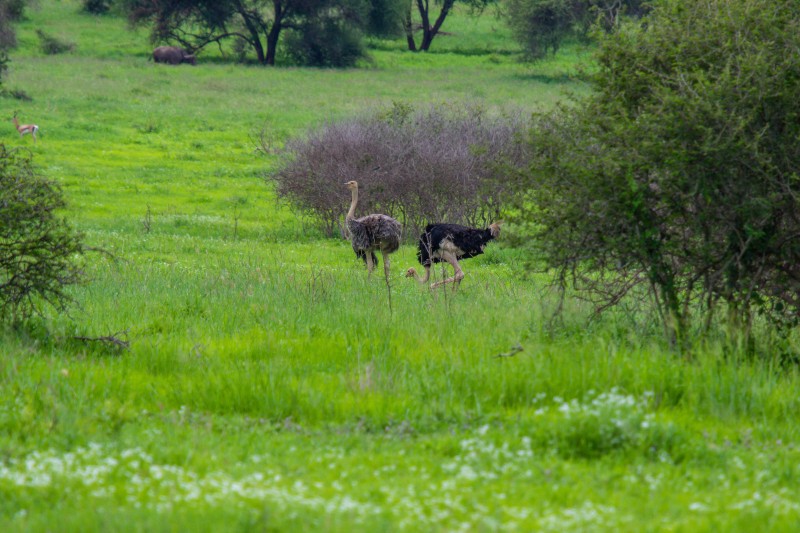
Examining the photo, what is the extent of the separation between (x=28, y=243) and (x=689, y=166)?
222 inches

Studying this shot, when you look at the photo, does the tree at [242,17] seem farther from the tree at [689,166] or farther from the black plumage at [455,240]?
the tree at [689,166]

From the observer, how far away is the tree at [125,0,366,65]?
182 ft

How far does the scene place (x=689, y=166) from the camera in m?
7.59

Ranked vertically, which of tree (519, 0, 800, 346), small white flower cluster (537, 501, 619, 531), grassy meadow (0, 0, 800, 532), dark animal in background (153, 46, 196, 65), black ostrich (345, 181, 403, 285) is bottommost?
black ostrich (345, 181, 403, 285)

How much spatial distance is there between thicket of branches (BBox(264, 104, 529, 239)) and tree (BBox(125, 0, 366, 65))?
116 feet

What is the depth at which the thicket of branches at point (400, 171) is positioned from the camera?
2123 centimetres

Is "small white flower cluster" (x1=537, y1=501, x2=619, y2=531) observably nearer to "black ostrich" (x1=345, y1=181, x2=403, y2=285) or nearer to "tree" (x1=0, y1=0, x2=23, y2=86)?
"black ostrich" (x1=345, y1=181, x2=403, y2=285)

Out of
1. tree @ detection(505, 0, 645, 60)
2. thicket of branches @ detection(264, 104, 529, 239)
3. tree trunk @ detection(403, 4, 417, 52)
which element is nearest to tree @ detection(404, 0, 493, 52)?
tree trunk @ detection(403, 4, 417, 52)

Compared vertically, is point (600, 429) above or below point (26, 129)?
below

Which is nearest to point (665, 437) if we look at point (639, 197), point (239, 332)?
point (639, 197)

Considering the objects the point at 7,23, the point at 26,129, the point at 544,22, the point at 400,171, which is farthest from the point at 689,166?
the point at 544,22

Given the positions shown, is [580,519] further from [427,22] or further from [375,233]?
[427,22]

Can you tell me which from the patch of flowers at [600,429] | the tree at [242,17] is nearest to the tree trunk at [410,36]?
the tree at [242,17]

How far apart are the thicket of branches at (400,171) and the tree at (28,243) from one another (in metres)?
12.3
